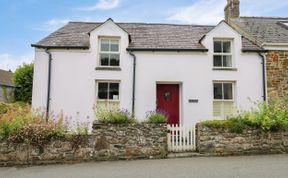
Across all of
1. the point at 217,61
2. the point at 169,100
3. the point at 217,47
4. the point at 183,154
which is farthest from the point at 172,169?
the point at 217,47

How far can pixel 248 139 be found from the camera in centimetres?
1043

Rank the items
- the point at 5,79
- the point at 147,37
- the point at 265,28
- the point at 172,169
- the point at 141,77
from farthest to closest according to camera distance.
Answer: the point at 5,79 → the point at 265,28 → the point at 147,37 → the point at 141,77 → the point at 172,169

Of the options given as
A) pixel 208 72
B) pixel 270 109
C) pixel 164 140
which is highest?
pixel 208 72

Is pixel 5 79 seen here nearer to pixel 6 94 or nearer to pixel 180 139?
pixel 6 94

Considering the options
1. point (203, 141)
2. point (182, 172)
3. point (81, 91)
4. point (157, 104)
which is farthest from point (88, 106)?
point (182, 172)

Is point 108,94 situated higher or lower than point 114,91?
lower

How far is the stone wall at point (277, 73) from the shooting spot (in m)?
14.4

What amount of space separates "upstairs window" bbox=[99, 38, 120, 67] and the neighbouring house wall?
2213cm

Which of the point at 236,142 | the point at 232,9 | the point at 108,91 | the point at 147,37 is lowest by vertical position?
the point at 236,142

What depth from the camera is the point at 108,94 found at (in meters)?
13.9

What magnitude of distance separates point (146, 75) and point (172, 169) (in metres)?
6.46

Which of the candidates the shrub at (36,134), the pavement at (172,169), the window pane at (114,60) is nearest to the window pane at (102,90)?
the window pane at (114,60)

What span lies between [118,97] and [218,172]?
7224 millimetres

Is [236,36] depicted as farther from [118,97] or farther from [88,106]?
[88,106]
